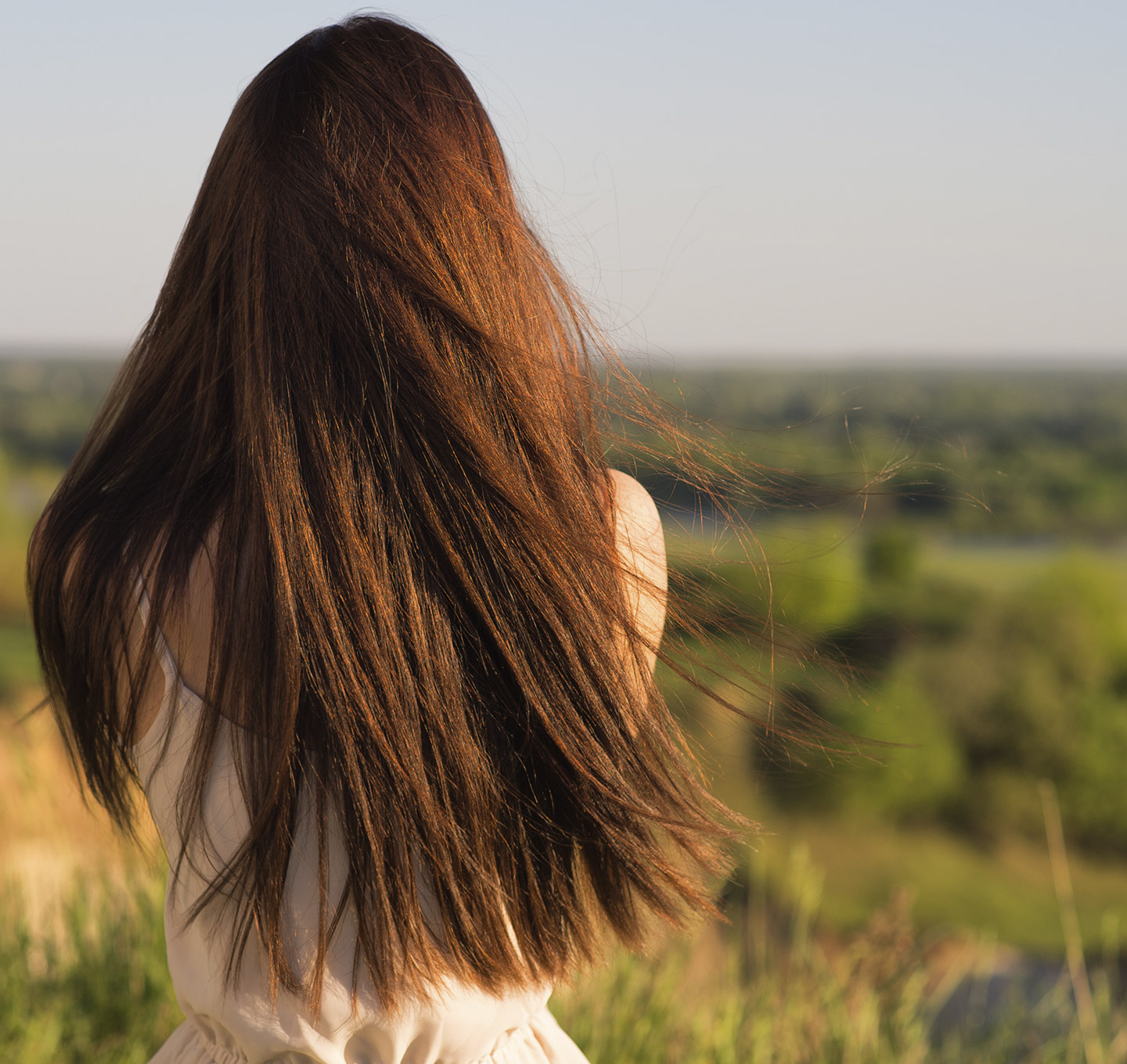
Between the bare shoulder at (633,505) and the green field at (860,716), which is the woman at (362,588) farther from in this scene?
the green field at (860,716)

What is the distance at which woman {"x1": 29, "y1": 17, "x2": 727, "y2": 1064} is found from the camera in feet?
3.18

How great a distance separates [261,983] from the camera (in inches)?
42.3

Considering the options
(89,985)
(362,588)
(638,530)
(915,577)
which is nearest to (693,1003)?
(89,985)

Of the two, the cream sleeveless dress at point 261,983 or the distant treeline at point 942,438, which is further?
the distant treeline at point 942,438

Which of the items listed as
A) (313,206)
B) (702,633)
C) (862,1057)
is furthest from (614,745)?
(862,1057)

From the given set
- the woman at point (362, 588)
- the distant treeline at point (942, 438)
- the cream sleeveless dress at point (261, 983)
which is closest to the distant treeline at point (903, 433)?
the distant treeline at point (942, 438)

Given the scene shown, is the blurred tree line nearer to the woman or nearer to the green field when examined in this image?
the green field

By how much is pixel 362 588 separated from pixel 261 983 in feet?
1.62

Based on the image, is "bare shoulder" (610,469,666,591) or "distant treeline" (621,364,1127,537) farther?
"distant treeline" (621,364,1127,537)

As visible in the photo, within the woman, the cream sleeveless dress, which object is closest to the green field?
the woman

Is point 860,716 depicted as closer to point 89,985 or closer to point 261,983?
point 89,985

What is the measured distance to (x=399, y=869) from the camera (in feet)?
3.35

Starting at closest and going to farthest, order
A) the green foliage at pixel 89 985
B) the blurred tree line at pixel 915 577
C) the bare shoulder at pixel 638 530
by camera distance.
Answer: the bare shoulder at pixel 638 530 → the blurred tree line at pixel 915 577 → the green foliage at pixel 89 985

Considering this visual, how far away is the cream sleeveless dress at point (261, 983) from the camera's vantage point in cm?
103
